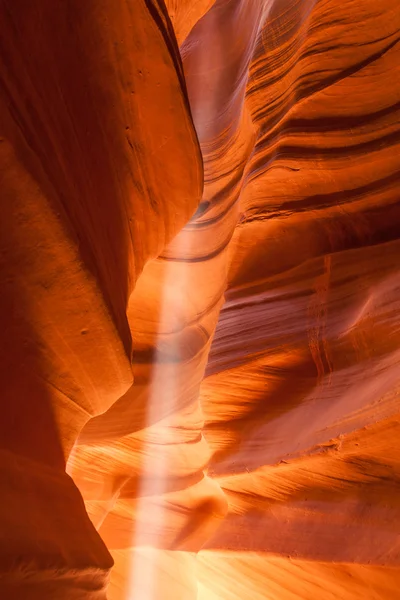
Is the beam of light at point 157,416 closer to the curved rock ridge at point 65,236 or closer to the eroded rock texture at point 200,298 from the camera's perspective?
the eroded rock texture at point 200,298

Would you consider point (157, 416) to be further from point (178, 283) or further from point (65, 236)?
point (65, 236)

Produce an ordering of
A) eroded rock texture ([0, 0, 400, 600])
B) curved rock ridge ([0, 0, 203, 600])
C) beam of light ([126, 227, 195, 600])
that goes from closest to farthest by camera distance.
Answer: curved rock ridge ([0, 0, 203, 600]), eroded rock texture ([0, 0, 400, 600]), beam of light ([126, 227, 195, 600])

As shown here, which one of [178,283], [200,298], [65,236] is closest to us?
[65,236]

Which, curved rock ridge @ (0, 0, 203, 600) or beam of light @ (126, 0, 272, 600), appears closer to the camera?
curved rock ridge @ (0, 0, 203, 600)

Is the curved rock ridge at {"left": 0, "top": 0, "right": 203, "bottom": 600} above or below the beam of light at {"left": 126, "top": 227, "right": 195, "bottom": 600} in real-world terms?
above

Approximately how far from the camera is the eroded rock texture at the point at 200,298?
1.26 m

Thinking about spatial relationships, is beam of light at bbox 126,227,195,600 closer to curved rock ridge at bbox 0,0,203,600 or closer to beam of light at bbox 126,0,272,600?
beam of light at bbox 126,0,272,600

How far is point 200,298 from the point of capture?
355cm

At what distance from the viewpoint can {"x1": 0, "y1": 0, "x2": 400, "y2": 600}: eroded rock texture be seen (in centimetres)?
→ 126

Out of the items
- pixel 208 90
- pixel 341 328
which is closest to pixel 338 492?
pixel 341 328

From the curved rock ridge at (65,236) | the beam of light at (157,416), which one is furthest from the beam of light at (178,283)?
the curved rock ridge at (65,236)

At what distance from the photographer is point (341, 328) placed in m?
2.57

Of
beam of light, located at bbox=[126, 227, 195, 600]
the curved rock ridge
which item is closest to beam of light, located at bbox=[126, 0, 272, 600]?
beam of light, located at bbox=[126, 227, 195, 600]

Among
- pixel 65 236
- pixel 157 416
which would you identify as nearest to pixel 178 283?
pixel 157 416
